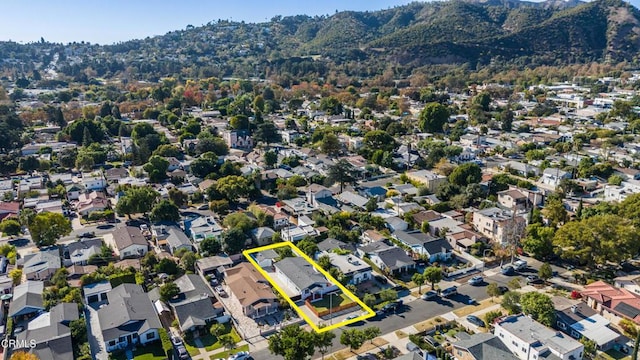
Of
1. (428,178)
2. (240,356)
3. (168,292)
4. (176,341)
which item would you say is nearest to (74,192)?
(168,292)

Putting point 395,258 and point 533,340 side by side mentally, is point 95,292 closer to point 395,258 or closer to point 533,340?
point 395,258

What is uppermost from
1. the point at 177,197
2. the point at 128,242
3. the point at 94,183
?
the point at 94,183

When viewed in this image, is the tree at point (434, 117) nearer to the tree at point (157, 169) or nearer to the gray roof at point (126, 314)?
the tree at point (157, 169)

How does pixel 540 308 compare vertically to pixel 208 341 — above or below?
above

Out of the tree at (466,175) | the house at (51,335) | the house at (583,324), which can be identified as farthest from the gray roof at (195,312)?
the tree at (466,175)

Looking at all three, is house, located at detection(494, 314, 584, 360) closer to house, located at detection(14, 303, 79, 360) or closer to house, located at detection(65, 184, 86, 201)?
house, located at detection(14, 303, 79, 360)

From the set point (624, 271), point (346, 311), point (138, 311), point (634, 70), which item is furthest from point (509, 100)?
point (138, 311)
